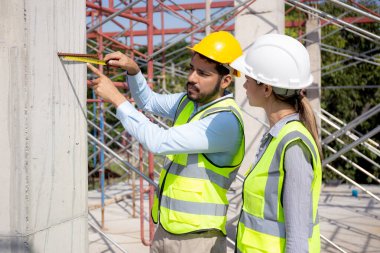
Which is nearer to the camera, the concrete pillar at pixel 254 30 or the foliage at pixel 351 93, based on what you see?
the concrete pillar at pixel 254 30

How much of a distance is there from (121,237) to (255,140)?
2.17m

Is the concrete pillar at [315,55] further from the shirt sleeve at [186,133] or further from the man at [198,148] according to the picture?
the shirt sleeve at [186,133]

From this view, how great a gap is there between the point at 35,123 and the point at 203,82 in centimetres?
91

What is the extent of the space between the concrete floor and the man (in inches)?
123

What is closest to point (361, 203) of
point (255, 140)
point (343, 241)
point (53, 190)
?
point (343, 241)

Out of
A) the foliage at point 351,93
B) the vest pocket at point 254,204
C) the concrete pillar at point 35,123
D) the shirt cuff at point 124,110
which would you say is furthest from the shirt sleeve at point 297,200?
the foliage at point 351,93

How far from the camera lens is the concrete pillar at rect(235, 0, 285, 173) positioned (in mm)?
5043

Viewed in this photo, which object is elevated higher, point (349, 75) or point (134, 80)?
point (349, 75)

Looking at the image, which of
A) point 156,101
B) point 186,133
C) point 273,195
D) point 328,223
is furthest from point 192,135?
point 328,223

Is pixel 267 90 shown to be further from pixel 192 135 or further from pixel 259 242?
pixel 259 242

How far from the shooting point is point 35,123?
66.4 inches

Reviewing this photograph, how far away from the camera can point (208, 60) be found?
2314 millimetres

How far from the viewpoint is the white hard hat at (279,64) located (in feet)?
5.77

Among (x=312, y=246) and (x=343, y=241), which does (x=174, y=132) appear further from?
(x=343, y=241)
